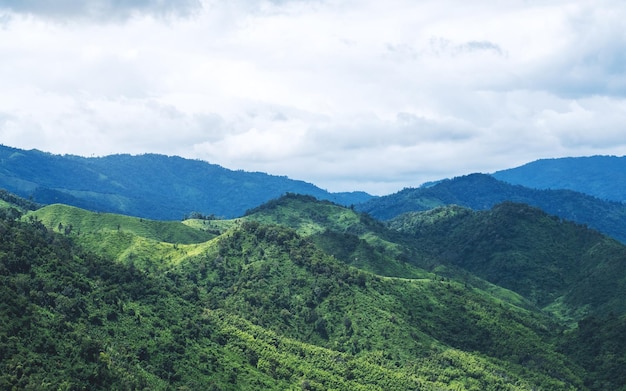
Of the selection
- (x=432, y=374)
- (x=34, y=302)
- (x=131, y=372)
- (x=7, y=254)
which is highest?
(x=7, y=254)

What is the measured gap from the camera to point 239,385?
13788 centimetres

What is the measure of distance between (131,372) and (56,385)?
18521mm

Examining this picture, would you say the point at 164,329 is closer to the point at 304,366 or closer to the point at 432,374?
the point at 304,366

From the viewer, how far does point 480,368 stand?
19162 cm

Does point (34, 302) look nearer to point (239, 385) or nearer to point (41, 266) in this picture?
point (41, 266)

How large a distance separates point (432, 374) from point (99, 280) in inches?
3744

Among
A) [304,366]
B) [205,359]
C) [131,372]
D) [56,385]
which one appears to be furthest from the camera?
[304,366]

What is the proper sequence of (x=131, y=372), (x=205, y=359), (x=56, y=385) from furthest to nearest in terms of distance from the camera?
1. (x=205, y=359)
2. (x=131, y=372)
3. (x=56, y=385)

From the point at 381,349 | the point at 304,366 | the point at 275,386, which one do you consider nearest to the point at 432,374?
the point at 381,349

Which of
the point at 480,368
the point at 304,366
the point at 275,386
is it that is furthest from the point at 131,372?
the point at 480,368

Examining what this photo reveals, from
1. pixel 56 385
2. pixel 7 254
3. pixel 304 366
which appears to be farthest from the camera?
pixel 304 366

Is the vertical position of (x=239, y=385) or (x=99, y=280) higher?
(x=99, y=280)

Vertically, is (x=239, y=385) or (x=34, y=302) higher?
(x=34, y=302)

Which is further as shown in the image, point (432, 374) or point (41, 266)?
point (432, 374)
